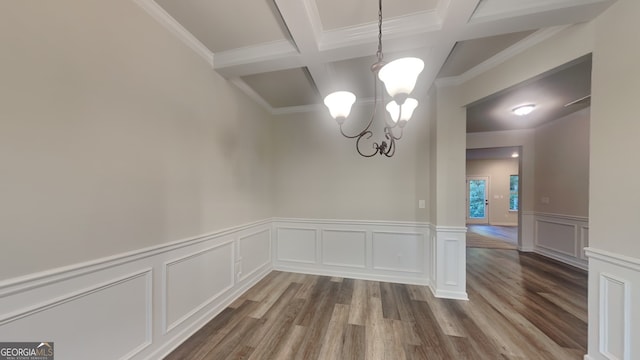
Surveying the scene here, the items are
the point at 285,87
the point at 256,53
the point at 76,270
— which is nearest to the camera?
the point at 76,270

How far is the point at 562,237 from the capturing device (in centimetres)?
428

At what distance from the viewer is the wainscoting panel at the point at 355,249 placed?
128 inches

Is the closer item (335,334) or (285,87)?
(335,334)

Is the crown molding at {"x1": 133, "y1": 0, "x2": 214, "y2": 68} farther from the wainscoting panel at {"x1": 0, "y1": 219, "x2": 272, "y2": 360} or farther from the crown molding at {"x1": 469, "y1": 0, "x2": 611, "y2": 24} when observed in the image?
the crown molding at {"x1": 469, "y1": 0, "x2": 611, "y2": 24}

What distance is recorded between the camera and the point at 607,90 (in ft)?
5.18

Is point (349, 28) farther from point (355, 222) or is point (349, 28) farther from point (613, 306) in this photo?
point (613, 306)

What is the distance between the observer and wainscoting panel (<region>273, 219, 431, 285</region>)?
3248 mm

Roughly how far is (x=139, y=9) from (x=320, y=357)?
122 inches

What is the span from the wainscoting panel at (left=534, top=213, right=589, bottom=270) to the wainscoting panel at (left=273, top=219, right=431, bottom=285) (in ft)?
10.6

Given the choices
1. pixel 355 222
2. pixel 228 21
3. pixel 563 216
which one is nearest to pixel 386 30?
pixel 228 21

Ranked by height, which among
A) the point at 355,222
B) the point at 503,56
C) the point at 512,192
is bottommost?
the point at 355,222

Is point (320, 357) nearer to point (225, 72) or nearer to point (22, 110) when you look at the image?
point (22, 110)

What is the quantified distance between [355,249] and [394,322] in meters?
1.28

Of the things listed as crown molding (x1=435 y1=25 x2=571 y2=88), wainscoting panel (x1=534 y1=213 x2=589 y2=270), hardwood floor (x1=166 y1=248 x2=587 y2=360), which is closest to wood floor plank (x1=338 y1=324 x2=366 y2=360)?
hardwood floor (x1=166 y1=248 x2=587 y2=360)
